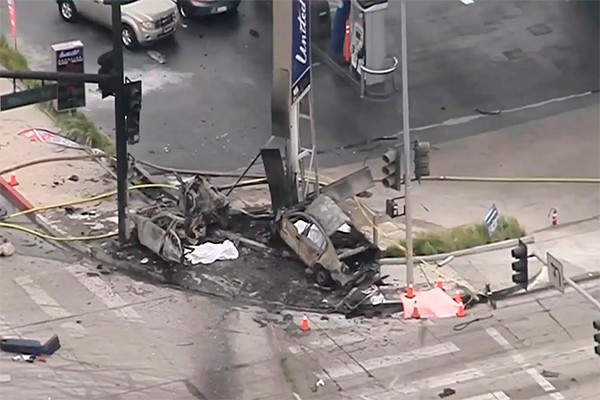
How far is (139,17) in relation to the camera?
35.9 metres

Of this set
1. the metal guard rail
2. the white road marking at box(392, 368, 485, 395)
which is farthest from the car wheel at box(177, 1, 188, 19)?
the white road marking at box(392, 368, 485, 395)

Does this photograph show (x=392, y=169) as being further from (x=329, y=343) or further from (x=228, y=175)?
(x=228, y=175)

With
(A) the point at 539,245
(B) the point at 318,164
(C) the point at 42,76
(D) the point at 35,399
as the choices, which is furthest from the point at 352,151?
(D) the point at 35,399

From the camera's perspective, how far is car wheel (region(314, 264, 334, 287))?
2698 cm

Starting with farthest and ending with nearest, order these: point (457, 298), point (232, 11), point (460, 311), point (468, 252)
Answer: point (232, 11) → point (468, 252) → point (457, 298) → point (460, 311)

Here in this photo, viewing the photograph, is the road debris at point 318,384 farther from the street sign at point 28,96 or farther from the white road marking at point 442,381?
the street sign at point 28,96

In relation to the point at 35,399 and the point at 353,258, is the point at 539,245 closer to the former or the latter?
the point at 353,258

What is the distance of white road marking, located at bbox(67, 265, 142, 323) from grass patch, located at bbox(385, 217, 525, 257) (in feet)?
15.8

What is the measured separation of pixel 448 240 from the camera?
2841 cm

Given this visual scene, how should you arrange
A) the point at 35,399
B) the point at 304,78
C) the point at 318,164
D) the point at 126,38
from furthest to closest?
the point at 126,38 < the point at 318,164 < the point at 304,78 < the point at 35,399

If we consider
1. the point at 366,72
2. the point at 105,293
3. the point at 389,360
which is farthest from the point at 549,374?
the point at 366,72

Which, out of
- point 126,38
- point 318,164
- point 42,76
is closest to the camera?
point 42,76

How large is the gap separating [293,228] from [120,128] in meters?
3.50

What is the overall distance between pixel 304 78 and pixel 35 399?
7.89 meters
